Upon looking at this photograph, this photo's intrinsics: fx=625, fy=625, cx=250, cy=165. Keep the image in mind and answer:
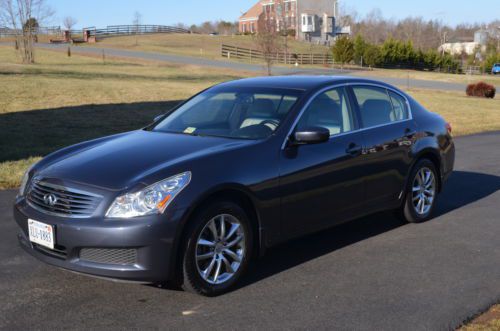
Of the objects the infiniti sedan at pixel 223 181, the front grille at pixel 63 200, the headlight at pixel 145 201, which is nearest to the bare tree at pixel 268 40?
the infiniti sedan at pixel 223 181

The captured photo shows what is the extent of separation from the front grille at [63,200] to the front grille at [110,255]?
26 cm

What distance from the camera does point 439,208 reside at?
7.91 meters

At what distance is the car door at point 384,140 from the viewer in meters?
6.21

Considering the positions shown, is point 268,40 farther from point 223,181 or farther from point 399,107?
point 223,181

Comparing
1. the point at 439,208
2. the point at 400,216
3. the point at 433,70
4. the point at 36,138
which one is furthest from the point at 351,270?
the point at 433,70

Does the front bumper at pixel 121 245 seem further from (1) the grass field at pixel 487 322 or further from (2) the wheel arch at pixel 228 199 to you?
(1) the grass field at pixel 487 322

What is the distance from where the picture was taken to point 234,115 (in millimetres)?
5848

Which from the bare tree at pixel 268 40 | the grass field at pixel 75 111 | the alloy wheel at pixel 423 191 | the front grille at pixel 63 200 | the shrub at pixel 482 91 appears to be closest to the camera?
the front grille at pixel 63 200

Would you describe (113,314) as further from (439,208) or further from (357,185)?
(439,208)

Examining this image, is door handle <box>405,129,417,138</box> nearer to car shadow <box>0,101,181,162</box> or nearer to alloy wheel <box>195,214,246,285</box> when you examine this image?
alloy wheel <box>195,214,246,285</box>

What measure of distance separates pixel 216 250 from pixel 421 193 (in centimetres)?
322

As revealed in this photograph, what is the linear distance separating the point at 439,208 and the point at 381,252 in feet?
7.32

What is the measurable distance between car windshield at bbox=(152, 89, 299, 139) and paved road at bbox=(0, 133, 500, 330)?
1225 millimetres

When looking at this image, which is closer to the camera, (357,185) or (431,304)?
(431,304)
